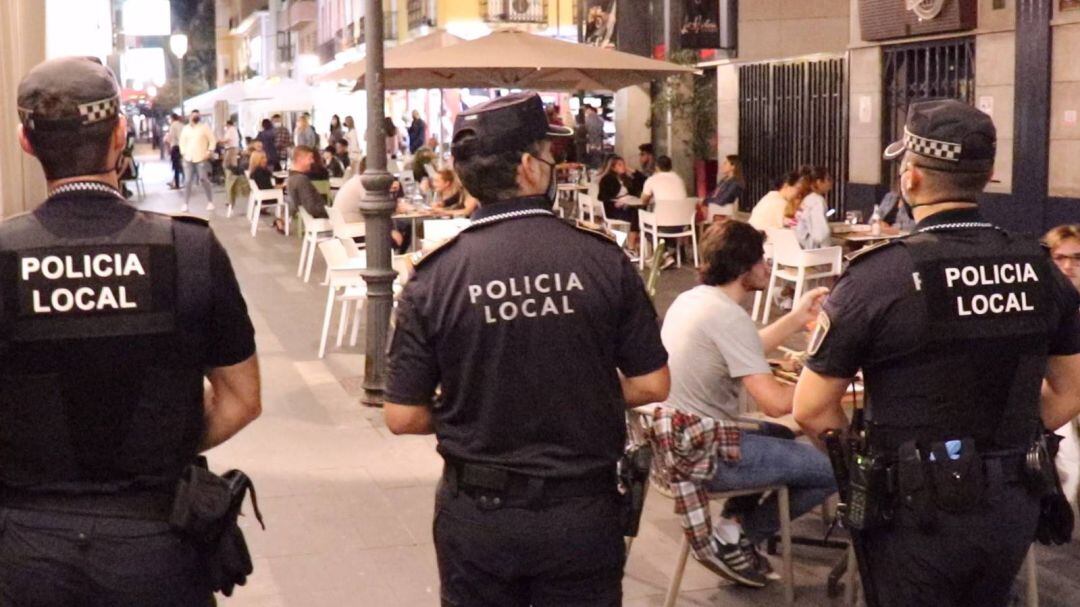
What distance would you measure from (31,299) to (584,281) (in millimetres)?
1145

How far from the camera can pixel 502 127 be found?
3.12m

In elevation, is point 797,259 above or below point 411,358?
below

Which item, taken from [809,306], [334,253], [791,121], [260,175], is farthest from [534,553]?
[260,175]

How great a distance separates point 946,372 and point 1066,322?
421 mm

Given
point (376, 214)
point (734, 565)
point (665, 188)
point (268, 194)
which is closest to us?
point (734, 565)

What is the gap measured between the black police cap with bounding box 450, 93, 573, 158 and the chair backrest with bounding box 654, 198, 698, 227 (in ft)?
41.3

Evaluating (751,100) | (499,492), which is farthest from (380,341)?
(751,100)

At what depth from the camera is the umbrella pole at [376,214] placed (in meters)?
8.59

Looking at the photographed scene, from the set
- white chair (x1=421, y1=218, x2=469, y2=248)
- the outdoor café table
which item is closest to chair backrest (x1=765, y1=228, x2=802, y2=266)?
white chair (x1=421, y1=218, x2=469, y2=248)

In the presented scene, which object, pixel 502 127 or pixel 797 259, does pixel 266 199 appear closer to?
pixel 797 259

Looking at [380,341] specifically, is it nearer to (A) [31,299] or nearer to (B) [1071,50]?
(A) [31,299]

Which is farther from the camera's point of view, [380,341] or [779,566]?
[380,341]

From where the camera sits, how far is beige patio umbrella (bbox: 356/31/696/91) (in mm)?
11820

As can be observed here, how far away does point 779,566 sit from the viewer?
575cm
